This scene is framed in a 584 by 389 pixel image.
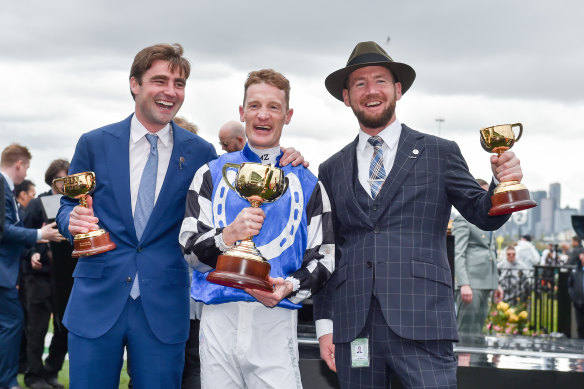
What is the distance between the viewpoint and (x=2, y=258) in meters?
6.58

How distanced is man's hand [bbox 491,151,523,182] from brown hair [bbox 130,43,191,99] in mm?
1667

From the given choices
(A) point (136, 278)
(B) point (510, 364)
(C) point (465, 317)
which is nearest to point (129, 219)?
(A) point (136, 278)

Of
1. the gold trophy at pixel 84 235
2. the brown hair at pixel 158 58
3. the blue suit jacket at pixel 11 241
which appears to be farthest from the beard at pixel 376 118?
the blue suit jacket at pixel 11 241

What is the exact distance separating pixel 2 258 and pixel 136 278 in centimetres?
393

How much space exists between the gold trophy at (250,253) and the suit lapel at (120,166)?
→ 74 centimetres

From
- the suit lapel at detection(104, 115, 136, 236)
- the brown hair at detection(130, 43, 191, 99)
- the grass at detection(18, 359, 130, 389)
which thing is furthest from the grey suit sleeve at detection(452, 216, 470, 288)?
the suit lapel at detection(104, 115, 136, 236)

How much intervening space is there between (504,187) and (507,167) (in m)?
0.09

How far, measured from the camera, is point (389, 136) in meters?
3.41

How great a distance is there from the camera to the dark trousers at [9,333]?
6.62 m

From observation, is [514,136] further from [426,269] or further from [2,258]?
[2,258]

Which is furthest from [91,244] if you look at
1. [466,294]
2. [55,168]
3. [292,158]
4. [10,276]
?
[466,294]

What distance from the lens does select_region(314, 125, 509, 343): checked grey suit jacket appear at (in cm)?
313

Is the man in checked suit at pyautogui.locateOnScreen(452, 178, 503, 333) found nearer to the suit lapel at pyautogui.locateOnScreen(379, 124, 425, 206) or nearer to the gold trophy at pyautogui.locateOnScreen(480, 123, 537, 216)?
the suit lapel at pyautogui.locateOnScreen(379, 124, 425, 206)

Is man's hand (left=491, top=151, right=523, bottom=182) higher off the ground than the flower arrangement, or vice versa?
man's hand (left=491, top=151, right=523, bottom=182)
